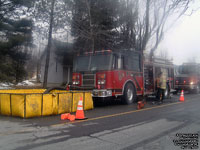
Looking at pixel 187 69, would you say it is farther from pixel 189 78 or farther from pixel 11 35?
pixel 11 35

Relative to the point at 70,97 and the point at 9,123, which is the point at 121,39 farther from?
the point at 9,123

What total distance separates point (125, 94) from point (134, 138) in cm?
642

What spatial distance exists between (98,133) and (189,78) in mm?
17849

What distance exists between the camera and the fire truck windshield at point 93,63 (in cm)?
1095

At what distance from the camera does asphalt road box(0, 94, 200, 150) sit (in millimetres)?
4824

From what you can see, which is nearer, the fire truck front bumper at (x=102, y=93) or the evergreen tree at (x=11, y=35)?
the fire truck front bumper at (x=102, y=93)

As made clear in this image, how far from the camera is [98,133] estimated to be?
5.84 m

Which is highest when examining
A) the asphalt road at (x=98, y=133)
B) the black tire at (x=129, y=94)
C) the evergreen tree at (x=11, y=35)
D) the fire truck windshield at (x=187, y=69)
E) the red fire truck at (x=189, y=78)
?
the evergreen tree at (x=11, y=35)

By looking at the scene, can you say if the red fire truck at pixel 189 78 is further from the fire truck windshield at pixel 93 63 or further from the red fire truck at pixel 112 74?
the fire truck windshield at pixel 93 63

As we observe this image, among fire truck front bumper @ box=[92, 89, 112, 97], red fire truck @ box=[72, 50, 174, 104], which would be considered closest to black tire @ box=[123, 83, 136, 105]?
red fire truck @ box=[72, 50, 174, 104]

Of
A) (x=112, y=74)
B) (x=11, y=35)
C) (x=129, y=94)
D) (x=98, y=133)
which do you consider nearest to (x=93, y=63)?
(x=112, y=74)

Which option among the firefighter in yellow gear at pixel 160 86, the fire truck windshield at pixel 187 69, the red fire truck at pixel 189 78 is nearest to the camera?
the firefighter in yellow gear at pixel 160 86

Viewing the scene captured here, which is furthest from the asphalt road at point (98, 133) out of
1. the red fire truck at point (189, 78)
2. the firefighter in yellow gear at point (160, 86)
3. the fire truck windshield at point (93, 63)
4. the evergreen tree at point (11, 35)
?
the red fire truck at point (189, 78)

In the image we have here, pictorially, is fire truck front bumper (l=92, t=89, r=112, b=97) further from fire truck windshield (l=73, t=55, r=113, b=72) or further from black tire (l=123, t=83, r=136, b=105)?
black tire (l=123, t=83, r=136, b=105)
